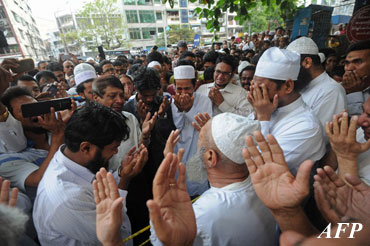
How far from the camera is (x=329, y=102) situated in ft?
7.39

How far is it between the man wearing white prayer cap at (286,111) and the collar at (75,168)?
5.06ft

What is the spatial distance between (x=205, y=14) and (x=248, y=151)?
138 inches

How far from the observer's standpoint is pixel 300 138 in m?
1.56

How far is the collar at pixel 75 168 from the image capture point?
1.41 m

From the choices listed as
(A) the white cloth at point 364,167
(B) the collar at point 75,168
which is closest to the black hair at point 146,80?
(B) the collar at point 75,168

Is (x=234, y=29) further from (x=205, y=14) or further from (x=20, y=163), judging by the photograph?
(x=20, y=163)

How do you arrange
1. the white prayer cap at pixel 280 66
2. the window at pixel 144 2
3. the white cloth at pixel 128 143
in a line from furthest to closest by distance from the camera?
the window at pixel 144 2 < the white cloth at pixel 128 143 < the white prayer cap at pixel 280 66

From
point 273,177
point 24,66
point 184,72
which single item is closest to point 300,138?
point 273,177

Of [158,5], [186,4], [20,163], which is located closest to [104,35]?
[158,5]

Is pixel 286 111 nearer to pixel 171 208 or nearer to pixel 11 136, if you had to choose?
pixel 171 208

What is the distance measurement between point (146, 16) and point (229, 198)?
4493 centimetres

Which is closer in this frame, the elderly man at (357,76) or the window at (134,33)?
the elderly man at (357,76)

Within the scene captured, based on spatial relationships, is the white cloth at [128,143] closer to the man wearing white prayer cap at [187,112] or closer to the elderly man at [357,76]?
the man wearing white prayer cap at [187,112]

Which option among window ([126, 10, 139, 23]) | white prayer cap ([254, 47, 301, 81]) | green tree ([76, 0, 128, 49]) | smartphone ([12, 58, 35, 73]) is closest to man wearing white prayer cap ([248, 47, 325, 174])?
white prayer cap ([254, 47, 301, 81])
